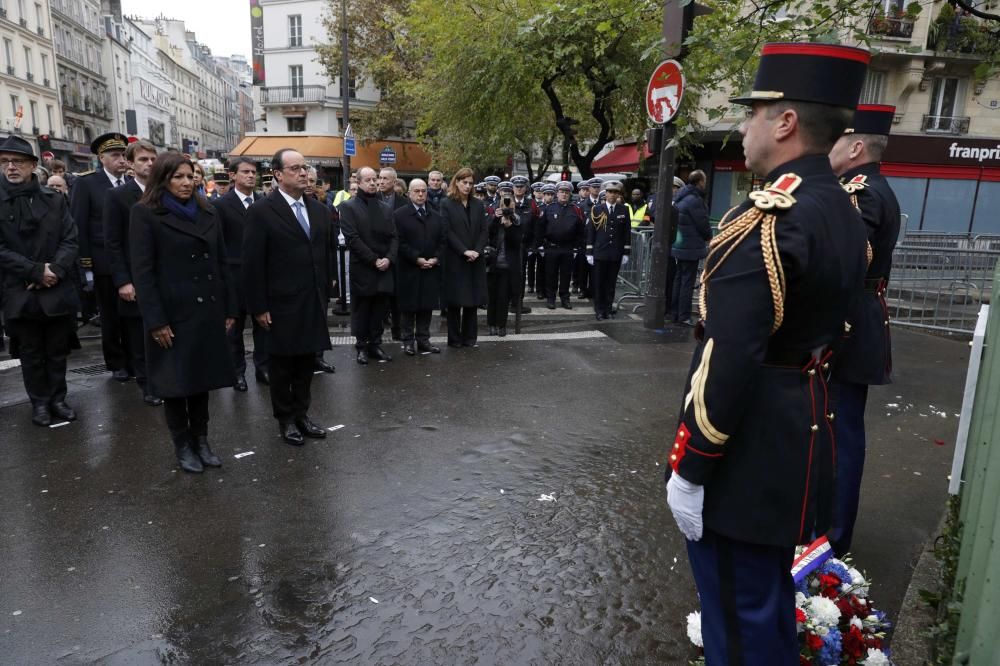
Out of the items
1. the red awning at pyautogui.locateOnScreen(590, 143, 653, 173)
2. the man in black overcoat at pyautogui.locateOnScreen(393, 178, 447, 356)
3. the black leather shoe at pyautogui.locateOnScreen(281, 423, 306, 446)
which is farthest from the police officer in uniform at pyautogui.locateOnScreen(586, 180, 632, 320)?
the red awning at pyautogui.locateOnScreen(590, 143, 653, 173)

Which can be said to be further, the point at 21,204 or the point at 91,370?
the point at 91,370

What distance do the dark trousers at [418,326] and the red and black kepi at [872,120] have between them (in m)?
5.63

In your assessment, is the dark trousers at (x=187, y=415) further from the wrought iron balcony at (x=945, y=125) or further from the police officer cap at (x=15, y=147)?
the wrought iron balcony at (x=945, y=125)

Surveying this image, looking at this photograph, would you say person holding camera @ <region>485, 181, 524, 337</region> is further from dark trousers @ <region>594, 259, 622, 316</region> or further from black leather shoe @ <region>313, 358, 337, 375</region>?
black leather shoe @ <region>313, 358, 337, 375</region>

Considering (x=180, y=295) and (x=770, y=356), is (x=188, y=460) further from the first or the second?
(x=770, y=356)

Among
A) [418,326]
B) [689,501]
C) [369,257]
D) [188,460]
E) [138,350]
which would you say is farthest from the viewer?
[418,326]

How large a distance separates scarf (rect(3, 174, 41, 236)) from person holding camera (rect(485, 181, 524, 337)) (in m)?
5.01

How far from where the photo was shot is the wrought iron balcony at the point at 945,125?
2598cm

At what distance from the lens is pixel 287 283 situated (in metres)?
5.44

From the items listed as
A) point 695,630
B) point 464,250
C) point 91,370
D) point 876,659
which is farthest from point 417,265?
point 876,659

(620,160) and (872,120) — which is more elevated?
(620,160)

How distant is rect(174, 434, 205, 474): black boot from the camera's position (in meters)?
5.01

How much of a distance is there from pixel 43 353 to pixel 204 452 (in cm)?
205

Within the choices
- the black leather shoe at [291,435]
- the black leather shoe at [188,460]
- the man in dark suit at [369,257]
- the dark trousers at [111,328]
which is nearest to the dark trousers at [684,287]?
the man in dark suit at [369,257]
